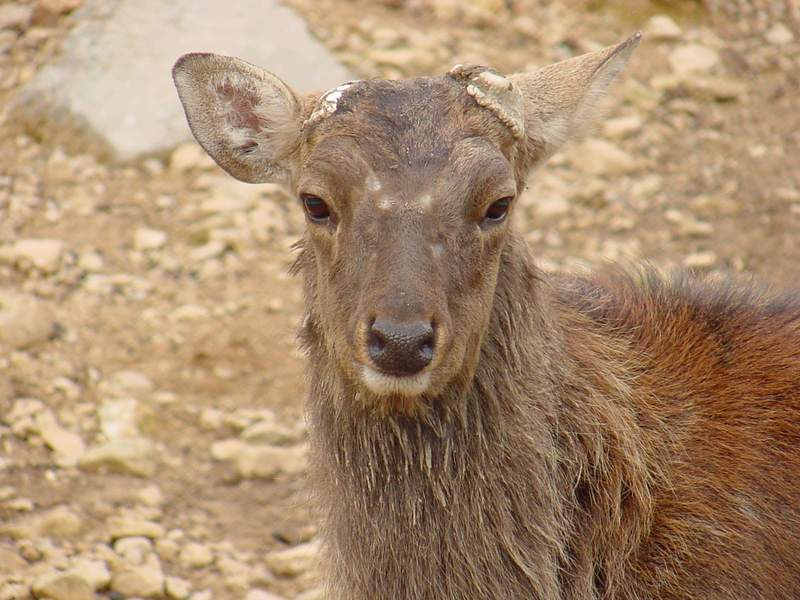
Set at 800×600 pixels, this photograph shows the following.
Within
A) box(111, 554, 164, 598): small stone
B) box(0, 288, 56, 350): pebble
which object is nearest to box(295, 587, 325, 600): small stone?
box(111, 554, 164, 598): small stone

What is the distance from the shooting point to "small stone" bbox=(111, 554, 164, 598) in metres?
6.01

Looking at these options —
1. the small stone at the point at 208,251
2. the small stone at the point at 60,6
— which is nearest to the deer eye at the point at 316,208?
the small stone at the point at 208,251

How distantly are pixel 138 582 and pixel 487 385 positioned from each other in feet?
8.28

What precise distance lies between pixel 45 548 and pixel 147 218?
329cm

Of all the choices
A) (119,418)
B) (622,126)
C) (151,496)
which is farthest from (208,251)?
(622,126)

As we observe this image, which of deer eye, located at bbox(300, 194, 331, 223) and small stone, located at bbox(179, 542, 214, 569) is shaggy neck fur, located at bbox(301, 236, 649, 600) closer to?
deer eye, located at bbox(300, 194, 331, 223)

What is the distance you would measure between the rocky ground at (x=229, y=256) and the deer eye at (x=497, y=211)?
5.51 ft

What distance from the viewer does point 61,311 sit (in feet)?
25.7

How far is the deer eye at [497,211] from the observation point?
14.5 feet

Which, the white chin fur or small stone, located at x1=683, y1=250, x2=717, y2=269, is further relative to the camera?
small stone, located at x1=683, y1=250, x2=717, y2=269

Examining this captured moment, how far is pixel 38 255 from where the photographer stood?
814 centimetres

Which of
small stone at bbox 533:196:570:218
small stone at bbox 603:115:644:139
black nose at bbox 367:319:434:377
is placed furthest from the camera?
A: small stone at bbox 603:115:644:139

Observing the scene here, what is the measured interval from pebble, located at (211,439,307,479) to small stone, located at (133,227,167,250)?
6.53 ft

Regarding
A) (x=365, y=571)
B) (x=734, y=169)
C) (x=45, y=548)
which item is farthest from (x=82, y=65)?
(x=365, y=571)
